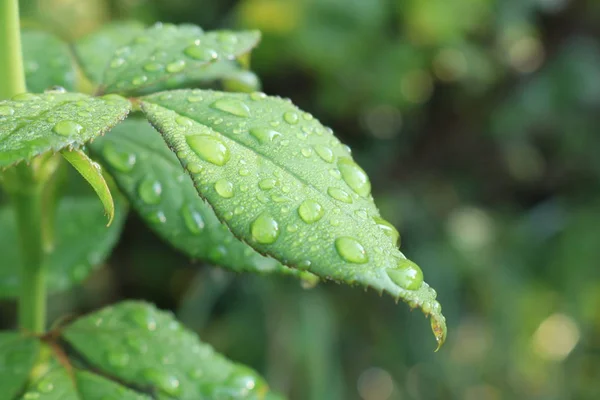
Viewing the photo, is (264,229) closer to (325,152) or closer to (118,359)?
(325,152)

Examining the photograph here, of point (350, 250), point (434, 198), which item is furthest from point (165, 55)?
point (434, 198)

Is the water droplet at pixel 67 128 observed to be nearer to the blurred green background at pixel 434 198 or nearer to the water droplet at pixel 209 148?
the water droplet at pixel 209 148

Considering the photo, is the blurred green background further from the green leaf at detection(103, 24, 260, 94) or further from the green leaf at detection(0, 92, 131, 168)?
the green leaf at detection(0, 92, 131, 168)

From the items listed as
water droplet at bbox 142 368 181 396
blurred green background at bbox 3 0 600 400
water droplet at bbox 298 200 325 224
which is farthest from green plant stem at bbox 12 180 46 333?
blurred green background at bbox 3 0 600 400

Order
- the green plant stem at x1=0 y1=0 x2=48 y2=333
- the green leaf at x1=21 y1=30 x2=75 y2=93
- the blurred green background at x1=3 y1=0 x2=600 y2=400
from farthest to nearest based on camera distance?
the blurred green background at x1=3 y1=0 x2=600 y2=400 → the green leaf at x1=21 y1=30 x2=75 y2=93 → the green plant stem at x1=0 y1=0 x2=48 y2=333

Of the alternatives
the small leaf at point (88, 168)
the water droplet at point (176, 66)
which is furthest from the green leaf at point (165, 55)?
the small leaf at point (88, 168)

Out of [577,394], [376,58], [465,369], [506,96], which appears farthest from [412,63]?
[577,394]
